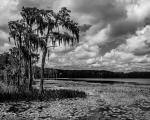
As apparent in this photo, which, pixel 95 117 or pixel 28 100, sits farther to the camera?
pixel 28 100

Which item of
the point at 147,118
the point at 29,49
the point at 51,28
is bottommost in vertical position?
the point at 147,118

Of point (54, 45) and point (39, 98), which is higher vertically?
point (54, 45)

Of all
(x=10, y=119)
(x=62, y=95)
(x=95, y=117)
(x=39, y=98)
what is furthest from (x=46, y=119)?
(x=62, y=95)

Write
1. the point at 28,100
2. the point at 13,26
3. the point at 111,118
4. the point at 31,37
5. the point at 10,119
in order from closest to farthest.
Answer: the point at 10,119
the point at 111,118
the point at 28,100
the point at 31,37
the point at 13,26

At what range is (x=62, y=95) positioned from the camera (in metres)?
20.0

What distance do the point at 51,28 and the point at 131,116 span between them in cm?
1200

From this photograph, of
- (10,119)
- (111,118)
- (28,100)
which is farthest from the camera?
(28,100)

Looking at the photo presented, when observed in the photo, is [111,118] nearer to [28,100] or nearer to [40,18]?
[28,100]

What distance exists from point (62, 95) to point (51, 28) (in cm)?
730

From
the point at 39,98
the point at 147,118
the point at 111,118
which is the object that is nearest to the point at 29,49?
the point at 39,98

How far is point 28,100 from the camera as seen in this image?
54.7ft

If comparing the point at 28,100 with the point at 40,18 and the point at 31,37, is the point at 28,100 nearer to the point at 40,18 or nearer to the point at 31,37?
the point at 31,37

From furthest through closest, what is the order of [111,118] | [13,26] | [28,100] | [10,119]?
[13,26]
[28,100]
[111,118]
[10,119]

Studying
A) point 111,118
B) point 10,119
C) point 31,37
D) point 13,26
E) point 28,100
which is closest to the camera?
point 10,119
